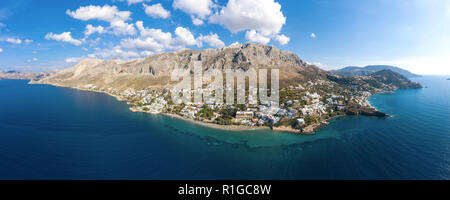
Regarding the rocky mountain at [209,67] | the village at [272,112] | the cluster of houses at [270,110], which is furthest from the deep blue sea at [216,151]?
the rocky mountain at [209,67]

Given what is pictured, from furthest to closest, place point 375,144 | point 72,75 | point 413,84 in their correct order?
point 72,75
point 413,84
point 375,144

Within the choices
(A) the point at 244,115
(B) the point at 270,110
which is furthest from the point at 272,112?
(A) the point at 244,115

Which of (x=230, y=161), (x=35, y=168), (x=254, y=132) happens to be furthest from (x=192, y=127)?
(x=35, y=168)

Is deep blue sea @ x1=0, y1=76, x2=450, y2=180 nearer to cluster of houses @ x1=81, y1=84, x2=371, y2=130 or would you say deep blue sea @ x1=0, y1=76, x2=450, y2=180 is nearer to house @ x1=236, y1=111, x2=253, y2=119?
cluster of houses @ x1=81, y1=84, x2=371, y2=130

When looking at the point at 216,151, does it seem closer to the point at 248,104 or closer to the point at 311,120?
the point at 311,120

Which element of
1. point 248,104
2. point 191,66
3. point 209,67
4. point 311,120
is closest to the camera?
point 311,120

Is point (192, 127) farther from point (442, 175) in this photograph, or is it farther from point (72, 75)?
point (72, 75)
